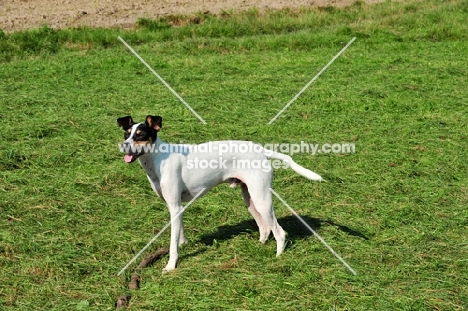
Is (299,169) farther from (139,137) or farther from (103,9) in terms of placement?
(103,9)

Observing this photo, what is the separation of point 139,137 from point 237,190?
2.72 m

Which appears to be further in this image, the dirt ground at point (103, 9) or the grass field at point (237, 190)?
the dirt ground at point (103, 9)

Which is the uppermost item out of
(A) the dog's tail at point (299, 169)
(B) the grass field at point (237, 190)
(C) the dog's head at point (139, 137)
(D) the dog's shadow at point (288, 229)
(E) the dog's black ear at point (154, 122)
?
(E) the dog's black ear at point (154, 122)

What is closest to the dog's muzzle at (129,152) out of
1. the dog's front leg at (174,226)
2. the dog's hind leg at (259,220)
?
the dog's front leg at (174,226)

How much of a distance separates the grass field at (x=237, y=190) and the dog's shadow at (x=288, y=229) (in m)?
0.03

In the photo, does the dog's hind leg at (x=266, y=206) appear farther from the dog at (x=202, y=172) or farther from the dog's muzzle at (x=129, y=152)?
the dog's muzzle at (x=129, y=152)

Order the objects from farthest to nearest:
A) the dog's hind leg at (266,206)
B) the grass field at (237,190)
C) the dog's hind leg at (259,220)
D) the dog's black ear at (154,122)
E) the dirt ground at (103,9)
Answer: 1. the dirt ground at (103,9)
2. the dog's hind leg at (259,220)
3. the dog's hind leg at (266,206)
4. the dog's black ear at (154,122)
5. the grass field at (237,190)

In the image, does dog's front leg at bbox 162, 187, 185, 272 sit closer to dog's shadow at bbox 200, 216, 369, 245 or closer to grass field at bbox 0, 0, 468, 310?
grass field at bbox 0, 0, 468, 310

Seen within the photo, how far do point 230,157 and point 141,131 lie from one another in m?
1.00

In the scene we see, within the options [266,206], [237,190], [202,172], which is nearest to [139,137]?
[202,172]

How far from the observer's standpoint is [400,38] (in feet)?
Result: 59.9

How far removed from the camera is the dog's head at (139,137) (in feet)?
20.6

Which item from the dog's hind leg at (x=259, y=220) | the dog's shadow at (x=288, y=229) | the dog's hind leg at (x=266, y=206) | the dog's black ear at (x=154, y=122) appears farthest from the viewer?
the dog's shadow at (x=288, y=229)

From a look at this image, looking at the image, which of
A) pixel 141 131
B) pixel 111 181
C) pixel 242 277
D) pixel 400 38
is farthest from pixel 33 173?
pixel 400 38
